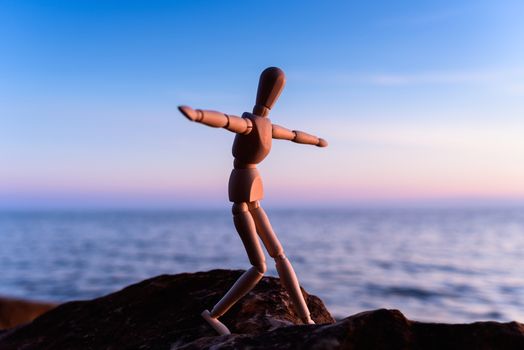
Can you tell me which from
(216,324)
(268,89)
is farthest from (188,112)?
(216,324)

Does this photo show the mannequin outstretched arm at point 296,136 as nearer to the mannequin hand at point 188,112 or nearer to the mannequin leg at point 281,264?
the mannequin leg at point 281,264

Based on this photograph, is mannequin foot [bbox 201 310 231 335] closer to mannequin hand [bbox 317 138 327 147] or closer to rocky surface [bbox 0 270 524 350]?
rocky surface [bbox 0 270 524 350]

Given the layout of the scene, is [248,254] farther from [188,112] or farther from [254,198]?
[188,112]

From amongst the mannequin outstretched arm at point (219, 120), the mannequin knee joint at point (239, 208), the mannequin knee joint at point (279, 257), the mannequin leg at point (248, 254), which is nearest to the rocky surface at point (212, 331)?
the mannequin leg at point (248, 254)

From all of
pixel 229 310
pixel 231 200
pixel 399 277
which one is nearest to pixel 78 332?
pixel 229 310

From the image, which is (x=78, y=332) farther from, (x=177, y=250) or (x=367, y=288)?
(x=177, y=250)

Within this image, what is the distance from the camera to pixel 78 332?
16.9 feet

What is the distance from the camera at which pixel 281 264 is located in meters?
4.26

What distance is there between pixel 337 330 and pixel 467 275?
20317 millimetres

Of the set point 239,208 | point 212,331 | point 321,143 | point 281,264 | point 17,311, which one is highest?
point 321,143

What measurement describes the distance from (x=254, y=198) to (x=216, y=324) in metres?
1.07

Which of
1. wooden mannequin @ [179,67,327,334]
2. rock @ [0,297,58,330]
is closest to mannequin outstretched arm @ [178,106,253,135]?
wooden mannequin @ [179,67,327,334]

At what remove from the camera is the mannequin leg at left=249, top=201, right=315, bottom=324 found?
13.9ft

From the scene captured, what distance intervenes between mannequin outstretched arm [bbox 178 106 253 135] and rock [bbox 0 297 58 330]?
25.9 feet
